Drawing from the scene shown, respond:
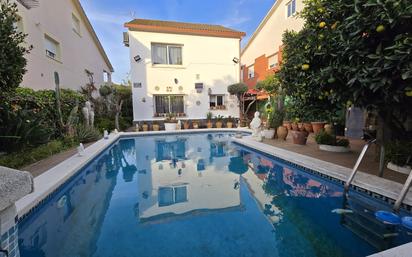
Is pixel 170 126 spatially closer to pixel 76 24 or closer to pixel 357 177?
pixel 76 24

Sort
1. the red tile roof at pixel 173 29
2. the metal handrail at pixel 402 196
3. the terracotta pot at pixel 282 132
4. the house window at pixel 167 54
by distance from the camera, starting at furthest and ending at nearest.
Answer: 1. the house window at pixel 167 54
2. the red tile roof at pixel 173 29
3. the terracotta pot at pixel 282 132
4. the metal handrail at pixel 402 196

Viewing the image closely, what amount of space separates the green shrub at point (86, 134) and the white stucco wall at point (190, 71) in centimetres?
541

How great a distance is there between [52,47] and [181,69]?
8.66 meters

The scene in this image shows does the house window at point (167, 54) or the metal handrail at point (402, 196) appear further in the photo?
the house window at point (167, 54)

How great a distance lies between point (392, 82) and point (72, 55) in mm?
16971

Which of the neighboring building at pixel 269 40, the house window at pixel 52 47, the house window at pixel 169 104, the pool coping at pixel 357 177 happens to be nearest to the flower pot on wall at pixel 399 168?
the pool coping at pixel 357 177

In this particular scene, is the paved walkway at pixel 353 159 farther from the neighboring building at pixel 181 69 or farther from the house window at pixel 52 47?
the house window at pixel 52 47

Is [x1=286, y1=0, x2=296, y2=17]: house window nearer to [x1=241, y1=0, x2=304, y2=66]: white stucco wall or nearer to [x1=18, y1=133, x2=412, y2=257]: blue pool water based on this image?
[x1=241, y1=0, x2=304, y2=66]: white stucco wall

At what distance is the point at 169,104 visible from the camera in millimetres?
17484

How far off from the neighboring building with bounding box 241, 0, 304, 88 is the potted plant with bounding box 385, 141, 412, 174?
1198cm

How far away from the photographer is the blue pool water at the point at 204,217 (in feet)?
10.1

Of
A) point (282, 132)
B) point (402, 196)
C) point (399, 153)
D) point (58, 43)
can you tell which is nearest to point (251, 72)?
point (282, 132)

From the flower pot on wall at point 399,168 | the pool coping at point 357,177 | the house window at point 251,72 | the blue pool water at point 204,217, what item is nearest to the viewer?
the blue pool water at point 204,217

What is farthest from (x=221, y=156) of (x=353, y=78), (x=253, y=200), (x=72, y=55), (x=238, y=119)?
(x=72, y=55)
